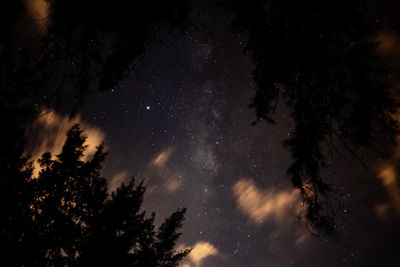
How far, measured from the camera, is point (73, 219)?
1188 centimetres

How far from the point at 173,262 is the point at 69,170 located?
980cm

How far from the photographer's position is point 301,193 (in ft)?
8.97

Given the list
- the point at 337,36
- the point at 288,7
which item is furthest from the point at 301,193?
the point at 288,7

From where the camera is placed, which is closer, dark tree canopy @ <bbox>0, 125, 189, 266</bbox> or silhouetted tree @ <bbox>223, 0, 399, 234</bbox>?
silhouetted tree @ <bbox>223, 0, 399, 234</bbox>

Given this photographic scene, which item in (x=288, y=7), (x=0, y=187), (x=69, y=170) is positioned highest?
(x=69, y=170)

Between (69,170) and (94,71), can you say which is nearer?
(94,71)

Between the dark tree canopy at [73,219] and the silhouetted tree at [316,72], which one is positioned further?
the dark tree canopy at [73,219]

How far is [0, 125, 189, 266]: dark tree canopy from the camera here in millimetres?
10078

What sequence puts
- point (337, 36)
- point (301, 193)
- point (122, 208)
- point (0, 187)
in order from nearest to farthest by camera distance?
1. point (337, 36)
2. point (301, 193)
3. point (0, 187)
4. point (122, 208)

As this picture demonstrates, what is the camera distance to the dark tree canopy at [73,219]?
10.1m

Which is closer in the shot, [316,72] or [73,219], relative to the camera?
[316,72]

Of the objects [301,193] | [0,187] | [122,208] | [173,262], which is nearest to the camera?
[301,193]

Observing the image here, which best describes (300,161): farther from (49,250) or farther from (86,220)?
(86,220)

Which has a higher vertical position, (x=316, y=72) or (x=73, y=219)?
(x=73, y=219)
